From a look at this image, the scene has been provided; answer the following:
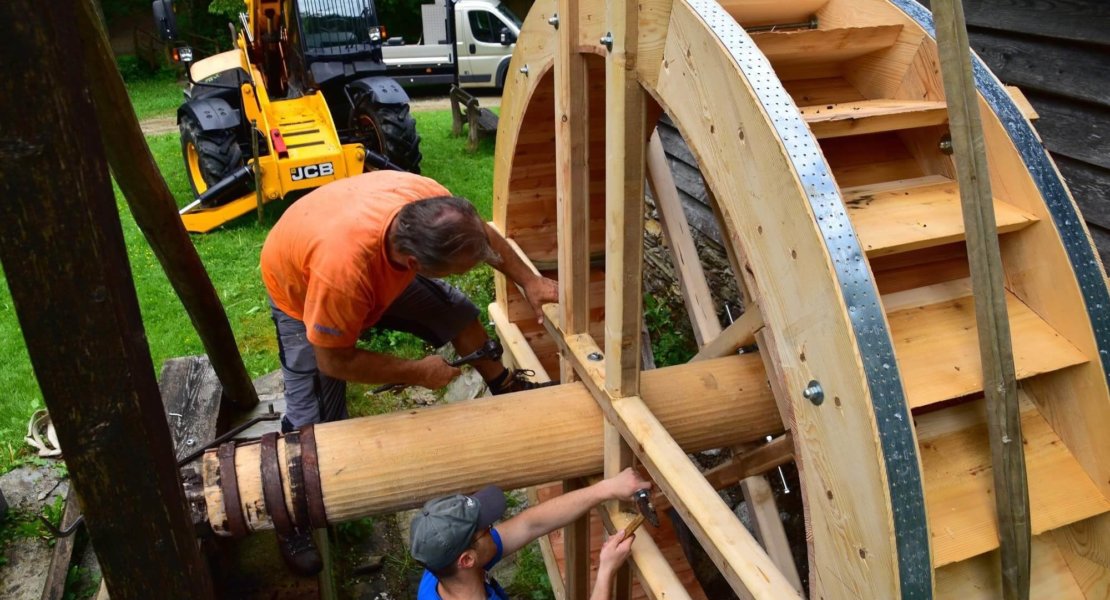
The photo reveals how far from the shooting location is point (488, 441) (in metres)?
2.65

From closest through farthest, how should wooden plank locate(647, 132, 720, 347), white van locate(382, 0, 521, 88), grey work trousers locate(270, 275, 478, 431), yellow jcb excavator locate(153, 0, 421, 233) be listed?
grey work trousers locate(270, 275, 478, 431), wooden plank locate(647, 132, 720, 347), yellow jcb excavator locate(153, 0, 421, 233), white van locate(382, 0, 521, 88)

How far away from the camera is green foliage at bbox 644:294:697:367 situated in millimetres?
5562

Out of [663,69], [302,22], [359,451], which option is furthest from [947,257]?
[302,22]

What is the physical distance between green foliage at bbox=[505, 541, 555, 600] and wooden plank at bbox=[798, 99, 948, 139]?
3067mm

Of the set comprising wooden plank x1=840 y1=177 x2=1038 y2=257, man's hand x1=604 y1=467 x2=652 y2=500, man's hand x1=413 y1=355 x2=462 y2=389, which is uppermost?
wooden plank x1=840 y1=177 x2=1038 y2=257

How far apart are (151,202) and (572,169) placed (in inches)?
72.3

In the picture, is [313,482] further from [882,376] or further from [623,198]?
[882,376]

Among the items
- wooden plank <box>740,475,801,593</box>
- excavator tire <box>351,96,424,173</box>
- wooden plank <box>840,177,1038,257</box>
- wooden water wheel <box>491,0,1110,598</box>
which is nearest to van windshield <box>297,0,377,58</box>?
excavator tire <box>351,96,424,173</box>

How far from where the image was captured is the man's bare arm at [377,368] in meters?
2.83

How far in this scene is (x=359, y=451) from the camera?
8.49 feet

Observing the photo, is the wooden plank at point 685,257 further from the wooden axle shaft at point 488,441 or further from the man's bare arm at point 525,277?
the wooden axle shaft at point 488,441

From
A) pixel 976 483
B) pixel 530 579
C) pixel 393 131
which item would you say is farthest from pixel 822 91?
pixel 393 131

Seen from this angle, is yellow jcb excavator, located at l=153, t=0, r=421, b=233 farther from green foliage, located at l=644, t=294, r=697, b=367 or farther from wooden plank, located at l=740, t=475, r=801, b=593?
wooden plank, located at l=740, t=475, r=801, b=593

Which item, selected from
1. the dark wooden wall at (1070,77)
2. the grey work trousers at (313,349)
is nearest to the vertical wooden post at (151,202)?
the grey work trousers at (313,349)
